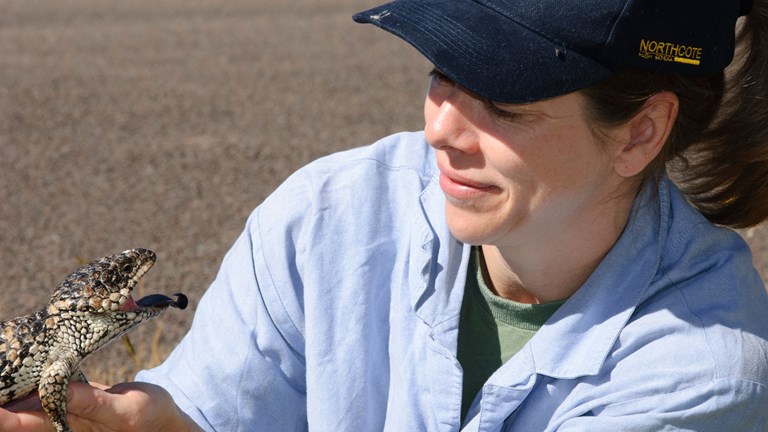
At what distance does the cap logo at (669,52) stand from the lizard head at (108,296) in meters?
1.35

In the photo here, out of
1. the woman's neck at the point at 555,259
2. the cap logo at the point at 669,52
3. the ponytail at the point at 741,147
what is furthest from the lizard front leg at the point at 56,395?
the ponytail at the point at 741,147

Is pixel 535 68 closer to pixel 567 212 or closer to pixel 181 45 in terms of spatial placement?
pixel 567 212

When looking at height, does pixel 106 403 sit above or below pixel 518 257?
below

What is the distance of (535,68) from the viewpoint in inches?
104

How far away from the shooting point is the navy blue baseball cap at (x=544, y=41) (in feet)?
8.61

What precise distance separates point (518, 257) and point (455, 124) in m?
0.48

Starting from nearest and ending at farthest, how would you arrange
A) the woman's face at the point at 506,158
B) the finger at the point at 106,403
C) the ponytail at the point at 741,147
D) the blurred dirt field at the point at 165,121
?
1. the woman's face at the point at 506,158
2. the finger at the point at 106,403
3. the ponytail at the point at 741,147
4. the blurred dirt field at the point at 165,121

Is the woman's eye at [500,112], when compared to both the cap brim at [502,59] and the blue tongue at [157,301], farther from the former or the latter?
the blue tongue at [157,301]

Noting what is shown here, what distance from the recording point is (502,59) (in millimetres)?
2635

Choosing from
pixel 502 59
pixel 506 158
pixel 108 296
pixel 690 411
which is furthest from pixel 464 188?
pixel 108 296

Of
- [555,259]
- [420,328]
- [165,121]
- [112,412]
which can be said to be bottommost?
[165,121]

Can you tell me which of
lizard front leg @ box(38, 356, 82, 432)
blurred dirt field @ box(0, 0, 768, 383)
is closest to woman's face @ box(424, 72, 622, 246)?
lizard front leg @ box(38, 356, 82, 432)

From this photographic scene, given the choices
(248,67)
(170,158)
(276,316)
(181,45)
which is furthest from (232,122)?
(276,316)

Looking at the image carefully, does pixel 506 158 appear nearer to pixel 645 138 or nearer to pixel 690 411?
pixel 645 138
